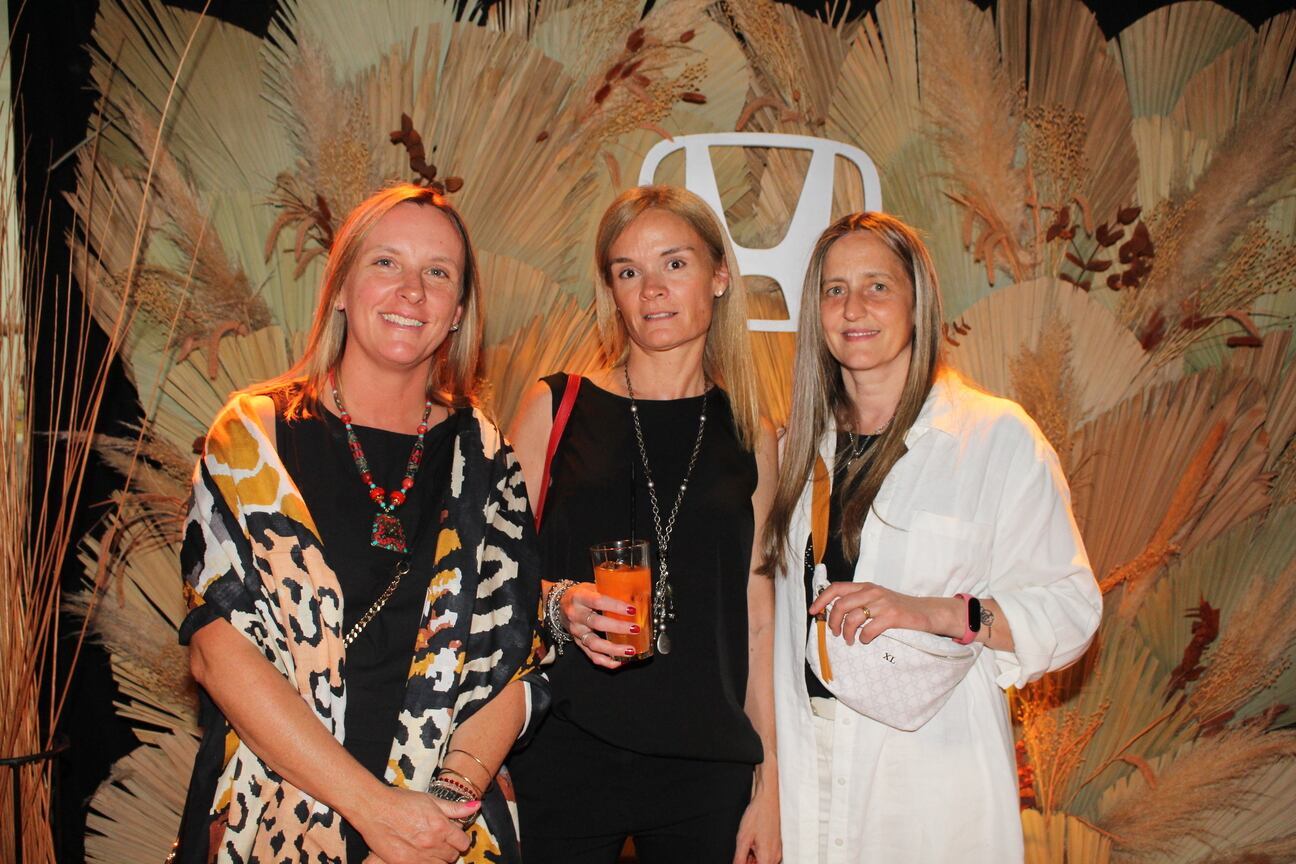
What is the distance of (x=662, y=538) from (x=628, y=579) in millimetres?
377

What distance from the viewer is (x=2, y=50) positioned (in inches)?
109

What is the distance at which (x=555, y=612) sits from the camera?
2059 millimetres

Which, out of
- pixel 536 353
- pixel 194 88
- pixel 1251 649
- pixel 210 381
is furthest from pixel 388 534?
pixel 1251 649

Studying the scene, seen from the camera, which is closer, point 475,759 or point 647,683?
point 475,759

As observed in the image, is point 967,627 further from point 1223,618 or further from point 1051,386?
point 1223,618

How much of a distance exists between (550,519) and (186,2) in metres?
1.86

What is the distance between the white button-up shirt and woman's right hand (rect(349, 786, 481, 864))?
2.37ft

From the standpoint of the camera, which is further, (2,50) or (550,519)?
(2,50)

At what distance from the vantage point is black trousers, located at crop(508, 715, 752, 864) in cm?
205

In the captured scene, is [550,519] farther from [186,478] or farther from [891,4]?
[891,4]

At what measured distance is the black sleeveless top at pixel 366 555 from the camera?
1.78 metres

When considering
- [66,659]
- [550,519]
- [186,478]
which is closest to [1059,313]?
[550,519]

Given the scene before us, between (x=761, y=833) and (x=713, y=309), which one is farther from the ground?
(x=713, y=309)

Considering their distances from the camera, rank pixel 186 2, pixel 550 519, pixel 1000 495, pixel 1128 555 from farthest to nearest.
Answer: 1. pixel 1128 555
2. pixel 186 2
3. pixel 550 519
4. pixel 1000 495
